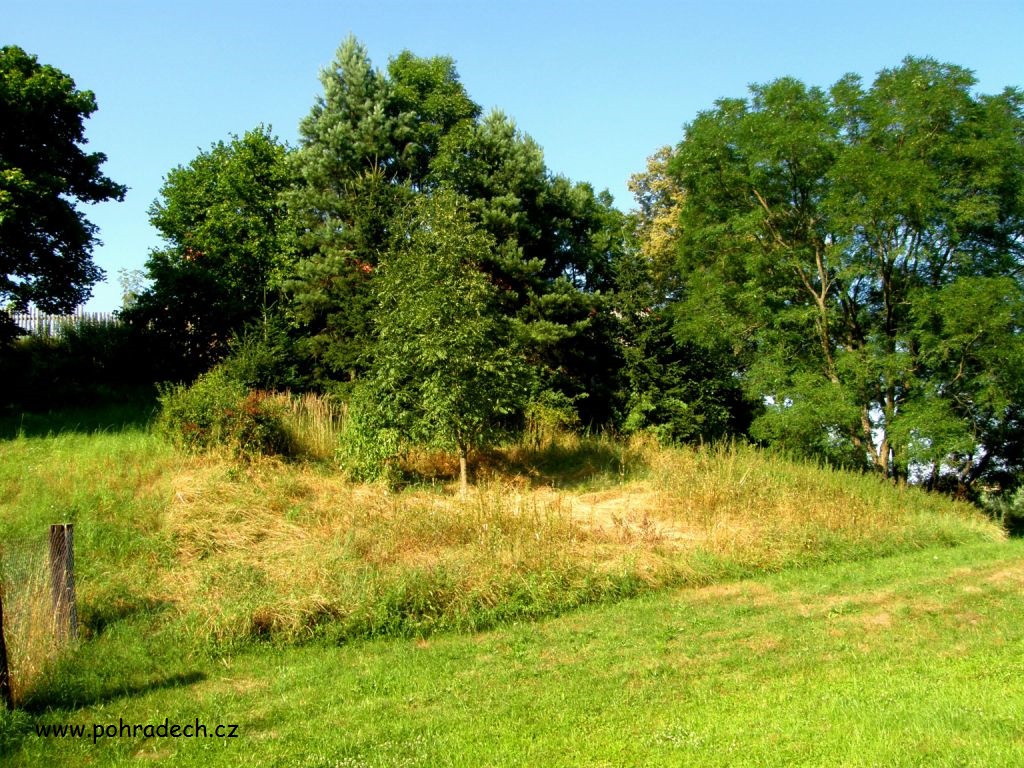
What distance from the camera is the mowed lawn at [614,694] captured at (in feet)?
15.5

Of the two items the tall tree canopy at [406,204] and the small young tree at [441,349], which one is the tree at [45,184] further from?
the small young tree at [441,349]

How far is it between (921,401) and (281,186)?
20063 millimetres

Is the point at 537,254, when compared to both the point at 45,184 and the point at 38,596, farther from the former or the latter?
the point at 38,596

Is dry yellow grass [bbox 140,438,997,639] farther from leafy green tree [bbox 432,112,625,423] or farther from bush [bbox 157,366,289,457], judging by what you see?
leafy green tree [bbox 432,112,625,423]

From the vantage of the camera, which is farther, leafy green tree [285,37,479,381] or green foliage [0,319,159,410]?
leafy green tree [285,37,479,381]

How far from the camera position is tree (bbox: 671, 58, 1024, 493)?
55.5 feet

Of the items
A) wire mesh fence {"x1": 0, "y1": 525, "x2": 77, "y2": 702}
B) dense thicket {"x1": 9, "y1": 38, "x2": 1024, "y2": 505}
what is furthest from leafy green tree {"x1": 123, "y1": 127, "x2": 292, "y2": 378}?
wire mesh fence {"x1": 0, "y1": 525, "x2": 77, "y2": 702}

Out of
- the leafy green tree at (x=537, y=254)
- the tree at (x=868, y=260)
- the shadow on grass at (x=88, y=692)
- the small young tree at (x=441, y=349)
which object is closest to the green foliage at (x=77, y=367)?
the small young tree at (x=441, y=349)

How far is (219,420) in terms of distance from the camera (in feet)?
39.9

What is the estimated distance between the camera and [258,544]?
9.30 m

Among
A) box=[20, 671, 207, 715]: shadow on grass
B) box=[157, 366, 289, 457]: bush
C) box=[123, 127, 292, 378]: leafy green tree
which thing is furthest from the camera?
box=[123, 127, 292, 378]: leafy green tree

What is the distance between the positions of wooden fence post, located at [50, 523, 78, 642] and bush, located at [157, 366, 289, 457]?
17.8ft

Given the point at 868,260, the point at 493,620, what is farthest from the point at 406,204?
the point at 493,620

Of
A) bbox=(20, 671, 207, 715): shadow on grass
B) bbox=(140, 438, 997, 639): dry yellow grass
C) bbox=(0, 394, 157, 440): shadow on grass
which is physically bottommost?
bbox=(20, 671, 207, 715): shadow on grass
